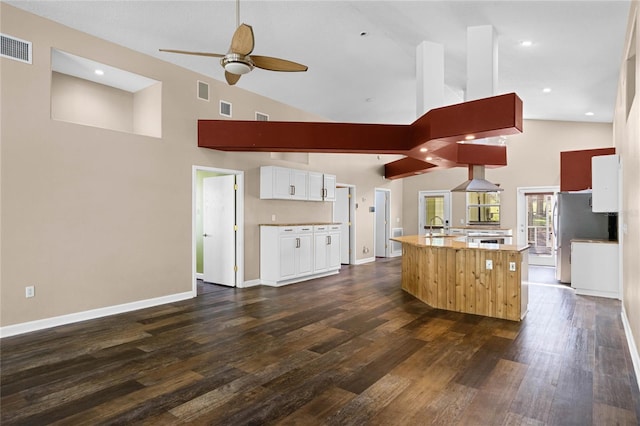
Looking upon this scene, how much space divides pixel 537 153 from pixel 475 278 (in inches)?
241

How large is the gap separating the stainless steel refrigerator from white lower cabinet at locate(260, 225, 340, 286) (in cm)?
→ 439

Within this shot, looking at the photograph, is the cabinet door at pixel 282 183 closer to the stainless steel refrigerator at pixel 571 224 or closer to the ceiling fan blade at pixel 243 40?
the ceiling fan blade at pixel 243 40

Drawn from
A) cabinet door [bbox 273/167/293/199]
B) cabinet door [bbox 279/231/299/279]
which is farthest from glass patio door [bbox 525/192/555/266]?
cabinet door [bbox 273/167/293/199]

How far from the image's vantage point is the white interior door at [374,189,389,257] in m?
10.8

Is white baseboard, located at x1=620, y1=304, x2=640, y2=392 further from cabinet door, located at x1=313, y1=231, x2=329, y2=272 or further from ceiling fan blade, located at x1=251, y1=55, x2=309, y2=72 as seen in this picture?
cabinet door, located at x1=313, y1=231, x2=329, y2=272

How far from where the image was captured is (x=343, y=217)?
9.25m

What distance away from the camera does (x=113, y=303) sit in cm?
465

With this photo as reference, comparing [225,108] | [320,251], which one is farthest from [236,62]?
[320,251]

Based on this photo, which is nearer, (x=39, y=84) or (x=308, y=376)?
(x=308, y=376)

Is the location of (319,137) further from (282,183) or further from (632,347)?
(632,347)

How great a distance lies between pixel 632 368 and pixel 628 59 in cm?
339

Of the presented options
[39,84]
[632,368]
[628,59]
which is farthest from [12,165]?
[628,59]

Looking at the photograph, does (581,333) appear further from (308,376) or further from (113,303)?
(113,303)

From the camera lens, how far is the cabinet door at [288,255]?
6516 millimetres
